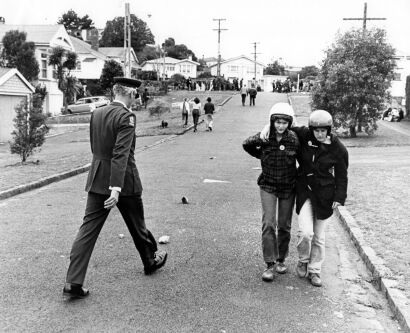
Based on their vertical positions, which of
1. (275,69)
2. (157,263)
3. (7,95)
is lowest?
(157,263)

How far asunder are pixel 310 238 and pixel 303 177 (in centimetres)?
62

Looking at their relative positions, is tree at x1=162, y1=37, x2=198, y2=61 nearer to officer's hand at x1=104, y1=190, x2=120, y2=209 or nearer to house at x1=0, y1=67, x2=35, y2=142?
house at x1=0, y1=67, x2=35, y2=142

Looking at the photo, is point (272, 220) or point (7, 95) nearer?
point (272, 220)

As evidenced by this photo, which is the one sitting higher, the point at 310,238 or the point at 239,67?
the point at 239,67

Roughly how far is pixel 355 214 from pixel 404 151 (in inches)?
439

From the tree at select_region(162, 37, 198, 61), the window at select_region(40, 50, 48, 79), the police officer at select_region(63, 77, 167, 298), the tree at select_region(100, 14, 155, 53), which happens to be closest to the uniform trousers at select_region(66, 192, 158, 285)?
the police officer at select_region(63, 77, 167, 298)

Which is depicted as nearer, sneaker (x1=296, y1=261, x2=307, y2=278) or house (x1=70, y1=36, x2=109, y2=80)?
sneaker (x1=296, y1=261, x2=307, y2=278)

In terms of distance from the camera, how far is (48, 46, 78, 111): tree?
46.7m

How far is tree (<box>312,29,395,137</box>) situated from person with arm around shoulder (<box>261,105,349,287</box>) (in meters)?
18.5

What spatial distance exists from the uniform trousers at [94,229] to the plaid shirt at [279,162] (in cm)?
131

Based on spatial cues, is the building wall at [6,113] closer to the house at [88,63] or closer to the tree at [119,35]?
the house at [88,63]

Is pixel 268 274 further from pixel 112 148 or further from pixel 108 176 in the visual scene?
pixel 112 148

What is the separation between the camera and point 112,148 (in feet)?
16.3

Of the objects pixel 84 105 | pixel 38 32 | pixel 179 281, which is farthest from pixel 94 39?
pixel 179 281
